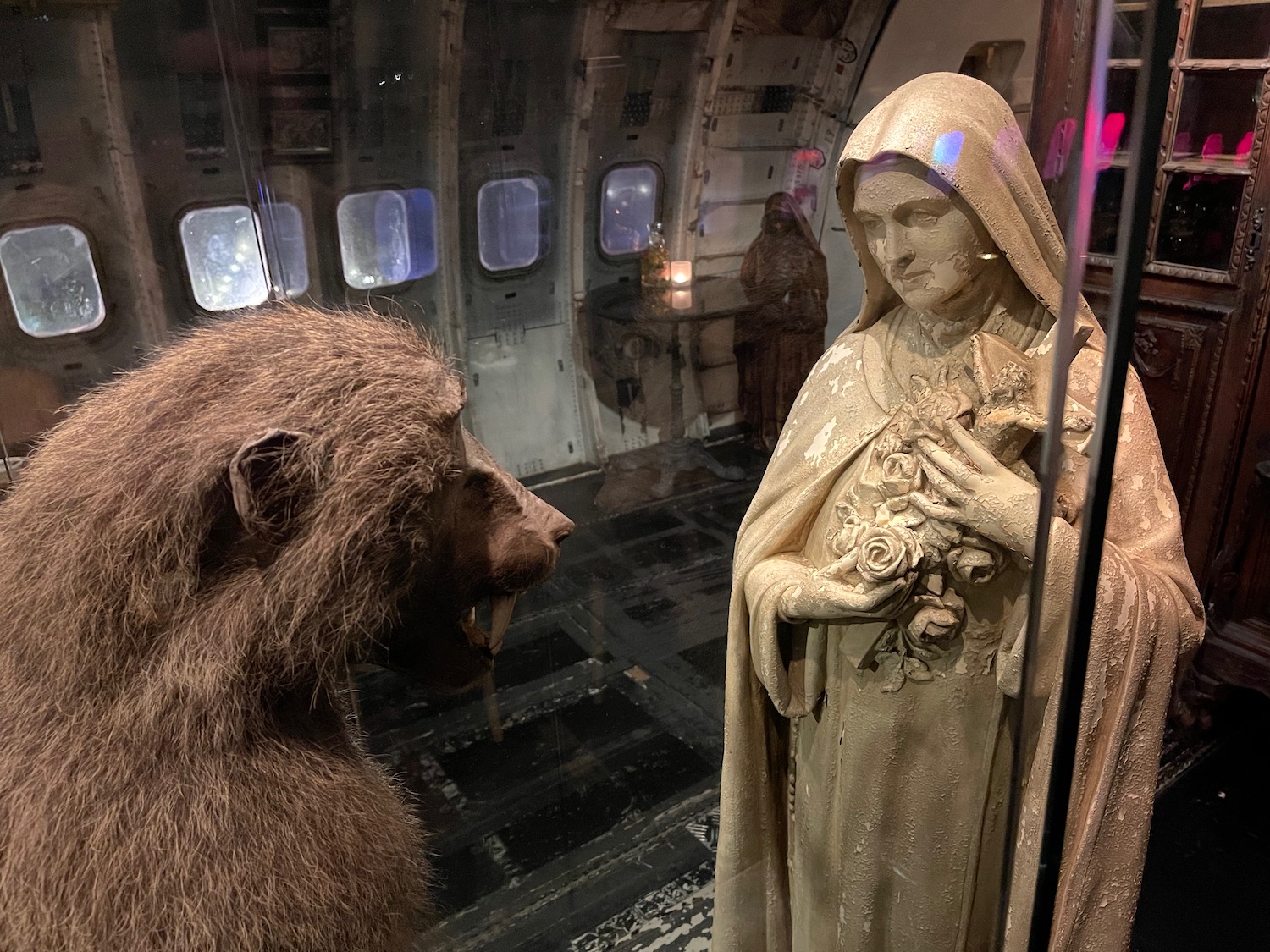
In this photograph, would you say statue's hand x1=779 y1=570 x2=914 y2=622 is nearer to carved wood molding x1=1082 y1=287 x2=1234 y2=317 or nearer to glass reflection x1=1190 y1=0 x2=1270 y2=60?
carved wood molding x1=1082 y1=287 x2=1234 y2=317

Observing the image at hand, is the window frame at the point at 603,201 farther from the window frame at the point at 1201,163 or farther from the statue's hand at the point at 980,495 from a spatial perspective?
the statue's hand at the point at 980,495

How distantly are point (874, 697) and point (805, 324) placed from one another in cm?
190

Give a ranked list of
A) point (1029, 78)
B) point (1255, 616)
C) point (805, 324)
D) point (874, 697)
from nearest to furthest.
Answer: point (874, 697), point (1029, 78), point (1255, 616), point (805, 324)

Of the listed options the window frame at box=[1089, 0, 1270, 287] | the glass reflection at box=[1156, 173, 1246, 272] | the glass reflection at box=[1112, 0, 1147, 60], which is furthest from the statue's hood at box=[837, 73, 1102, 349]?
the glass reflection at box=[1156, 173, 1246, 272]

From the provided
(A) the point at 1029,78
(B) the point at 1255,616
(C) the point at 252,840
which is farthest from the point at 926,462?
(B) the point at 1255,616

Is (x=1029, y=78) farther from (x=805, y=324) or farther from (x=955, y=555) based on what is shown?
(x=805, y=324)

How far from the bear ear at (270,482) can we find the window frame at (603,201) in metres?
2.02

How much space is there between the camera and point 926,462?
1.27 meters

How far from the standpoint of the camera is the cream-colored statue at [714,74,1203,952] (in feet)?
4.00

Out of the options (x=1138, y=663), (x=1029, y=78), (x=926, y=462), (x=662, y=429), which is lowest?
(x=662, y=429)

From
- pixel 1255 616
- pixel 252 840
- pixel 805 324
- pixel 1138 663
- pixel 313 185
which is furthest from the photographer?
pixel 805 324

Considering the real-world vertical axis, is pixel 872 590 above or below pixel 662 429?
above

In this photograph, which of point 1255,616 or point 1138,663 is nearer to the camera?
point 1138,663

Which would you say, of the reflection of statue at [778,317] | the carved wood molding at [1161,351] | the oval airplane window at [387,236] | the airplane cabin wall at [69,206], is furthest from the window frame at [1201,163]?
the airplane cabin wall at [69,206]
